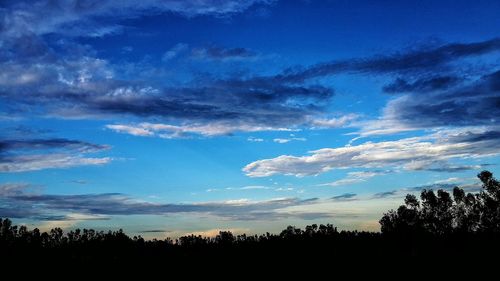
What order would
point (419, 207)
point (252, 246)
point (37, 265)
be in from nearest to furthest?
point (37, 265), point (419, 207), point (252, 246)

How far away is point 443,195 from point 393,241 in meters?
20.8

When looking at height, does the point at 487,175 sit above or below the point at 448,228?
above

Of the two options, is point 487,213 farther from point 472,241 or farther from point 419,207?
point 419,207

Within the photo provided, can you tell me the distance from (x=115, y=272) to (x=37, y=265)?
2451cm

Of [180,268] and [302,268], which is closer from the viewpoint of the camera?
[302,268]

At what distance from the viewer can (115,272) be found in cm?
11606

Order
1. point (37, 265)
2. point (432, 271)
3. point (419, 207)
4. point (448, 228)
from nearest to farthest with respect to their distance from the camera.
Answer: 1. point (432, 271)
2. point (37, 265)
3. point (448, 228)
4. point (419, 207)

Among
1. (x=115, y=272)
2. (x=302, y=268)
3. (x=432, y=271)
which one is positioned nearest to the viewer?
(x=432, y=271)

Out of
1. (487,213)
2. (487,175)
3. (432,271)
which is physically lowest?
(432,271)

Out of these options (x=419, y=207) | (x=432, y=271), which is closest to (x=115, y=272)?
(x=432, y=271)

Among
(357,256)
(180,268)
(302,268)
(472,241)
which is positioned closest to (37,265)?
(180,268)

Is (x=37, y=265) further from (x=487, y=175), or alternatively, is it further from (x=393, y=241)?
(x=487, y=175)

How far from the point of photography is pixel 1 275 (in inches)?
4294

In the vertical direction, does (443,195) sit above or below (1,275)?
above
